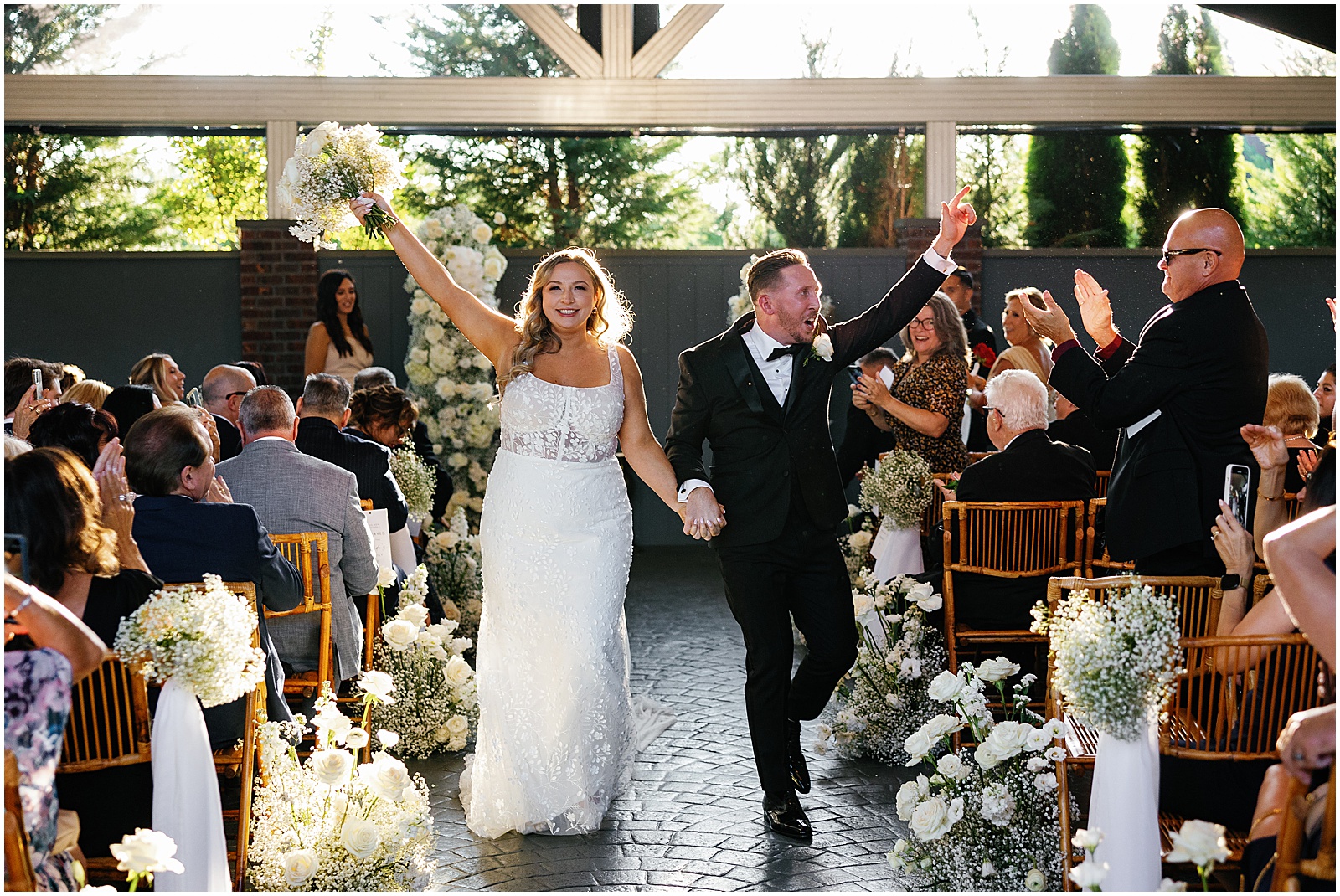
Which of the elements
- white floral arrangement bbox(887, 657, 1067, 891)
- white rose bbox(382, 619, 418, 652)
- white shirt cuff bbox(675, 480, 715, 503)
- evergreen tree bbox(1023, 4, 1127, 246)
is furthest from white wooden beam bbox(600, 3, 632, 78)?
white floral arrangement bbox(887, 657, 1067, 891)

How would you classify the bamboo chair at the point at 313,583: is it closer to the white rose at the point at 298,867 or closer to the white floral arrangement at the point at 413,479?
the white rose at the point at 298,867

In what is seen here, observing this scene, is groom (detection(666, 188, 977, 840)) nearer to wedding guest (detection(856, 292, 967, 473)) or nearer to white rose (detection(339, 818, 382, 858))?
white rose (detection(339, 818, 382, 858))

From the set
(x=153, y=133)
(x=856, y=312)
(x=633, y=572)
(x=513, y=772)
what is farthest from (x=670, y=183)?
(x=513, y=772)

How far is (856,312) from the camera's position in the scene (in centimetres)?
1184

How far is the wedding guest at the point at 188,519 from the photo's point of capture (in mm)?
4117

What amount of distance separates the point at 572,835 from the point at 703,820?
473mm

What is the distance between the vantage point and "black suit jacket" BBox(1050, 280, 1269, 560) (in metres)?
4.20

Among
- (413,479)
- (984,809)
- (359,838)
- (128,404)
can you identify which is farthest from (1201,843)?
(413,479)

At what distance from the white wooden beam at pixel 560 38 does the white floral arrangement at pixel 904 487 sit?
6314 millimetres

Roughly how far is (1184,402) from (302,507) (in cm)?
326

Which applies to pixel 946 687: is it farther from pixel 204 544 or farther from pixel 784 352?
pixel 204 544

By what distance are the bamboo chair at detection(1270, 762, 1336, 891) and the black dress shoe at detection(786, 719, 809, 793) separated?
7.99 ft

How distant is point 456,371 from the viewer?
9.75m

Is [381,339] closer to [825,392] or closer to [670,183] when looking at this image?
[670,183]
